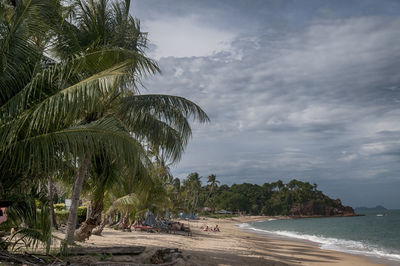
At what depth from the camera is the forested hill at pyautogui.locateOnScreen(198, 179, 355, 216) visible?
104500 mm

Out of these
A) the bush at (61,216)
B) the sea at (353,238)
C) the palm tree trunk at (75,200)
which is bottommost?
the sea at (353,238)

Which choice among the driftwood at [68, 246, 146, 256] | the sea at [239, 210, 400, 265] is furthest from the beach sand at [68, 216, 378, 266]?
the sea at [239, 210, 400, 265]

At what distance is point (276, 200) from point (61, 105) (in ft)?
374

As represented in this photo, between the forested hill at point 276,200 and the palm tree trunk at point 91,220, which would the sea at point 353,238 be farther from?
the forested hill at point 276,200

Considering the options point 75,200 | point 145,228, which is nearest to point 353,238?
point 145,228

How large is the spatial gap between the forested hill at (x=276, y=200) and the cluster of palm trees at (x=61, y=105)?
3690 inches

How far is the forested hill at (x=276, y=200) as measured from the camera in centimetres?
10450

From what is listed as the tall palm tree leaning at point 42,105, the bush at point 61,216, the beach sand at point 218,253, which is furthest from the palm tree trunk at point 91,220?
the bush at point 61,216

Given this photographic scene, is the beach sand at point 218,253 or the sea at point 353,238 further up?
the beach sand at point 218,253

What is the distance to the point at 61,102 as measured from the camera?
5508mm

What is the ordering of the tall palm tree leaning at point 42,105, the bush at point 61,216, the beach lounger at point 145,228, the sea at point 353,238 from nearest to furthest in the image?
1. the tall palm tree leaning at point 42,105
2. the bush at point 61,216
3. the sea at point 353,238
4. the beach lounger at point 145,228

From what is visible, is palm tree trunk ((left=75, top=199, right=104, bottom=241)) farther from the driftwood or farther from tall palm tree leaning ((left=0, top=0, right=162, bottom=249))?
tall palm tree leaning ((left=0, top=0, right=162, bottom=249))

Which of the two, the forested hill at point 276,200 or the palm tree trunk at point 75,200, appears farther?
the forested hill at point 276,200

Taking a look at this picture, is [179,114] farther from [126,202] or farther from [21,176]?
[126,202]
